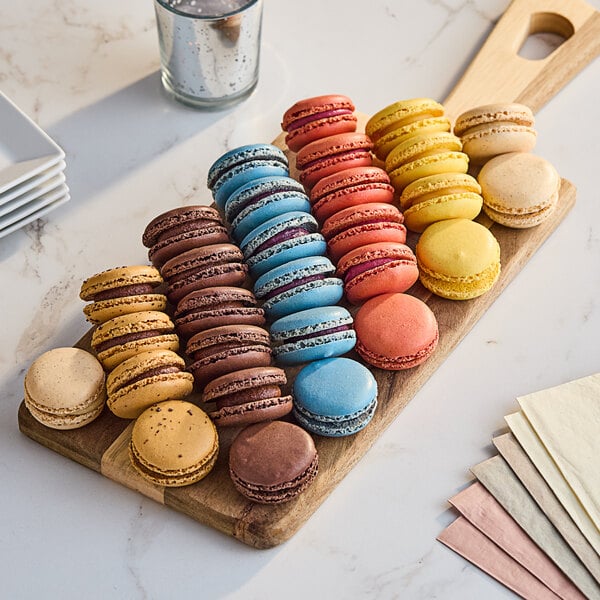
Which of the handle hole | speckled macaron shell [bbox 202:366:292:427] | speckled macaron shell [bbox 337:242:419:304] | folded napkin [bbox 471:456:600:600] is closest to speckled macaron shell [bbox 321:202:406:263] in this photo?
speckled macaron shell [bbox 337:242:419:304]

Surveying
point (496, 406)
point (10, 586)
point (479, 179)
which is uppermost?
point (479, 179)

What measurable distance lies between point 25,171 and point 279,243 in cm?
44

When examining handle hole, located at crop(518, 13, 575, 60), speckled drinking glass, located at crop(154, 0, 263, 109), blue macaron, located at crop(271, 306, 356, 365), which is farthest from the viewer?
handle hole, located at crop(518, 13, 575, 60)

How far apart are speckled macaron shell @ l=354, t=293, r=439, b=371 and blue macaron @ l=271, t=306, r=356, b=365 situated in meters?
0.04

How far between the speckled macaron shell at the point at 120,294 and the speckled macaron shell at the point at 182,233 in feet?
0.20

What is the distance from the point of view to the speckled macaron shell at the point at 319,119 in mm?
1616

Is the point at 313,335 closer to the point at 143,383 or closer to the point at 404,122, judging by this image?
the point at 143,383

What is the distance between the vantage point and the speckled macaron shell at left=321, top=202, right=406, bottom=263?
148cm

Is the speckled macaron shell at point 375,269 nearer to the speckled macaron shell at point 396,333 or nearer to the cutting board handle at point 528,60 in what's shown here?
the speckled macaron shell at point 396,333

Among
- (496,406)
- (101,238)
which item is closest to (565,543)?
(496,406)

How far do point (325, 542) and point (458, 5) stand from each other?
123 cm

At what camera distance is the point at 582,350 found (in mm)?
1544

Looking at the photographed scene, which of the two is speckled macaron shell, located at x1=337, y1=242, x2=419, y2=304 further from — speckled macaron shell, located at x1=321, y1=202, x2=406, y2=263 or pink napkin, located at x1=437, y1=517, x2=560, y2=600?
pink napkin, located at x1=437, y1=517, x2=560, y2=600

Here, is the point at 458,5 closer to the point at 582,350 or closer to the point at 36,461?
the point at 582,350
